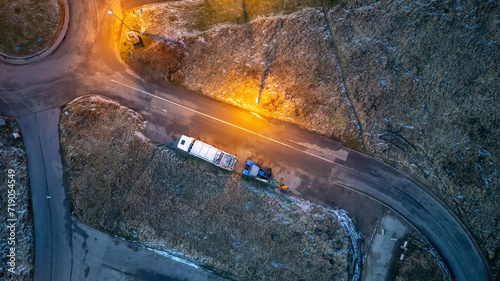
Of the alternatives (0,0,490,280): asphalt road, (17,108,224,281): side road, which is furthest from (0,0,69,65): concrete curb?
(17,108,224,281): side road

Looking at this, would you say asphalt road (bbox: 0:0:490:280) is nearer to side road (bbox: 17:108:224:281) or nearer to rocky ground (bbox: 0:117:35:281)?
side road (bbox: 17:108:224:281)

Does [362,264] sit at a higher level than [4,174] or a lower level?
higher

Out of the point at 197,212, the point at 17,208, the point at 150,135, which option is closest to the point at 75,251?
the point at 17,208

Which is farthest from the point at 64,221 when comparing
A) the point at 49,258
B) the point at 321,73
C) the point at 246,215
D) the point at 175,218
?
the point at 321,73

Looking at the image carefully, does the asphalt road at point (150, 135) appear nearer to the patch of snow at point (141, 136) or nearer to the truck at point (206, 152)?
the patch of snow at point (141, 136)

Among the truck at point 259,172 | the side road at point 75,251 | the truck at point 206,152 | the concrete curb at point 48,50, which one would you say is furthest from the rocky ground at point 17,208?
the truck at point 259,172

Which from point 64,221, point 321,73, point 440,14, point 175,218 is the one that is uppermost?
point 440,14

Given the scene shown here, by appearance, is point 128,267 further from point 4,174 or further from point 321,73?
point 321,73
